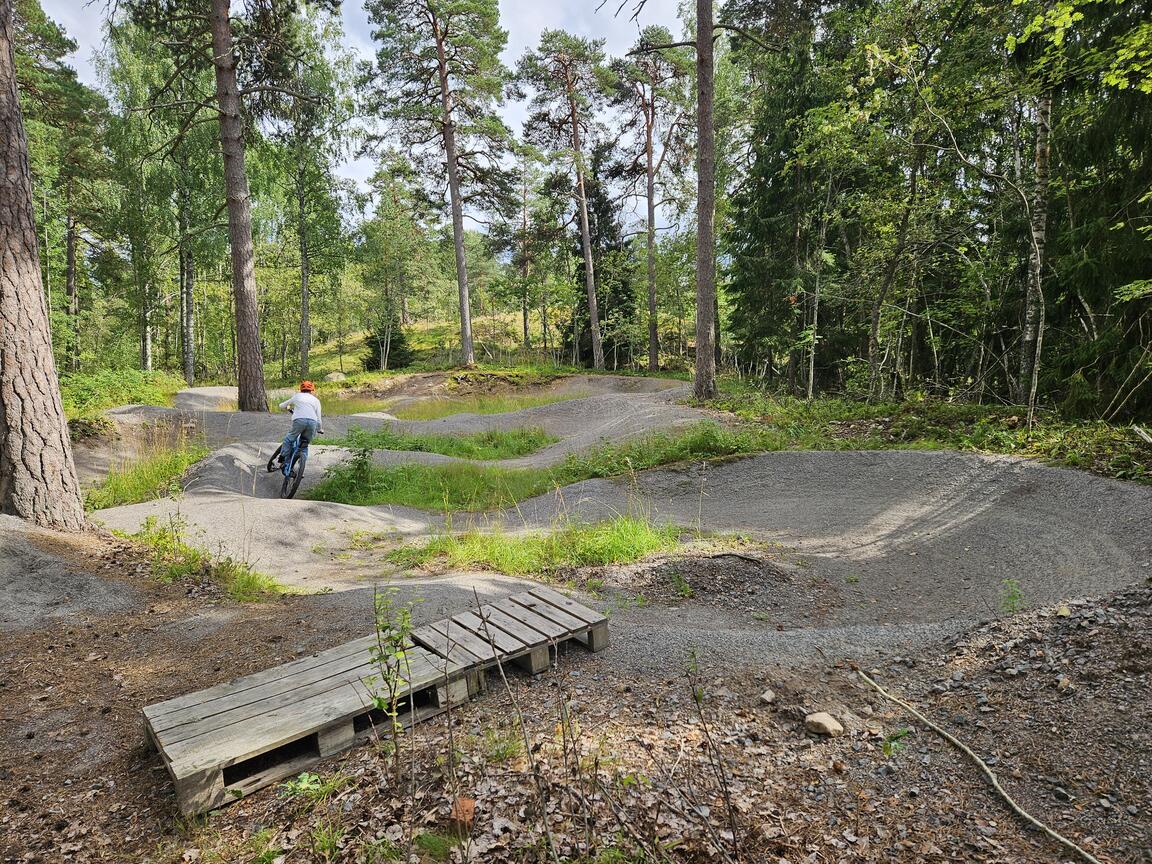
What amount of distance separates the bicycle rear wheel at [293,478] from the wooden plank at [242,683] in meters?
5.88

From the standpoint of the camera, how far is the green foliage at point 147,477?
747 cm

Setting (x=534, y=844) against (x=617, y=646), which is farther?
(x=617, y=646)

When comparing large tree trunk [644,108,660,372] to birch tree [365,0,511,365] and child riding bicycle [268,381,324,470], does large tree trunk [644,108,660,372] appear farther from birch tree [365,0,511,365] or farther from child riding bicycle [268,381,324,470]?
Result: child riding bicycle [268,381,324,470]

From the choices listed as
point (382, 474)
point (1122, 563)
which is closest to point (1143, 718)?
point (1122, 563)

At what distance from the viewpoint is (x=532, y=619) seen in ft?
12.3

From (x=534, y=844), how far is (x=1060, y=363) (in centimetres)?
903

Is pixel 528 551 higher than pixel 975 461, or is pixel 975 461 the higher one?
pixel 975 461

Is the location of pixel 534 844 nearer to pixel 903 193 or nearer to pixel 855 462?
pixel 855 462

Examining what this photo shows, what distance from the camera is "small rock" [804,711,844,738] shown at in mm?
2881

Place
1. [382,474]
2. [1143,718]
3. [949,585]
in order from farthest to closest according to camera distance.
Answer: [382,474]
[949,585]
[1143,718]

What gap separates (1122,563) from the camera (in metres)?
4.59

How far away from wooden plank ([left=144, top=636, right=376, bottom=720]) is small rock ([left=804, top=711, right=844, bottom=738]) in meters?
2.52

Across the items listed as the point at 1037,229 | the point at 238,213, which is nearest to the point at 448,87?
the point at 238,213

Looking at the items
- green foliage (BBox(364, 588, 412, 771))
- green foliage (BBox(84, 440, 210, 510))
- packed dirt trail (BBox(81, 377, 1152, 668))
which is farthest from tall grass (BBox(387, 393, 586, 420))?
green foliage (BBox(364, 588, 412, 771))
